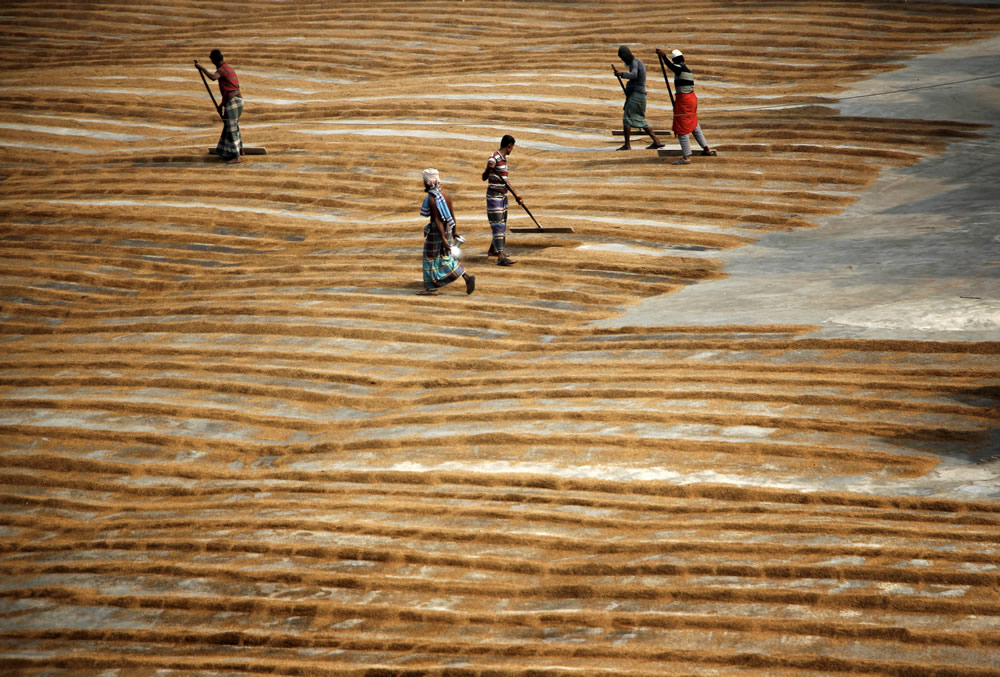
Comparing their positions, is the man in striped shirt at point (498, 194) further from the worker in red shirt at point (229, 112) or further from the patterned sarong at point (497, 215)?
the worker in red shirt at point (229, 112)

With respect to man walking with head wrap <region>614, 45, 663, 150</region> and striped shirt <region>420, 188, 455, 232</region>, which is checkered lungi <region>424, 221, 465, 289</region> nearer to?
striped shirt <region>420, 188, 455, 232</region>

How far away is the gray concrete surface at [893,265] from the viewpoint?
8.06m

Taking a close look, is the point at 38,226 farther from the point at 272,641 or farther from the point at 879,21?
the point at 879,21

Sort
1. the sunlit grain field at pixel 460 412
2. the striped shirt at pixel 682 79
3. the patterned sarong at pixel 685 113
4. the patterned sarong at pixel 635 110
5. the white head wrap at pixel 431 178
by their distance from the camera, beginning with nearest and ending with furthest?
the sunlit grain field at pixel 460 412 → the white head wrap at pixel 431 178 → the striped shirt at pixel 682 79 → the patterned sarong at pixel 685 113 → the patterned sarong at pixel 635 110

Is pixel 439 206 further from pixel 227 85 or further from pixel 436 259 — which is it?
pixel 227 85

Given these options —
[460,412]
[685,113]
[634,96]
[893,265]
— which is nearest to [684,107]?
[685,113]

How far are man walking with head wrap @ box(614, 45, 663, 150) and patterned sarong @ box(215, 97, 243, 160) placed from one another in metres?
5.25

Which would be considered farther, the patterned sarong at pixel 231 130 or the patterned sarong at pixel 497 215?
the patterned sarong at pixel 231 130

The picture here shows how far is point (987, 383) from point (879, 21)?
13406 mm

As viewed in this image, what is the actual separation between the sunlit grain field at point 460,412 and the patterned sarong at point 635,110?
427mm

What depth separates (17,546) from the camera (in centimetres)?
648

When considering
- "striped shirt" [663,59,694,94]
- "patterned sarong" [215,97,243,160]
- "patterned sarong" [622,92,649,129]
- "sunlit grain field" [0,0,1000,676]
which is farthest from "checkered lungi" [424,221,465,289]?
"patterned sarong" [215,97,243,160]

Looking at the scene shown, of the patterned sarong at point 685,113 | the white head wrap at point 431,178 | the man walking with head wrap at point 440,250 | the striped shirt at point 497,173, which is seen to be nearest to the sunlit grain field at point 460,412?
the man walking with head wrap at point 440,250

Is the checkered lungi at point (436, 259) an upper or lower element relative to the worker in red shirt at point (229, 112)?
lower
